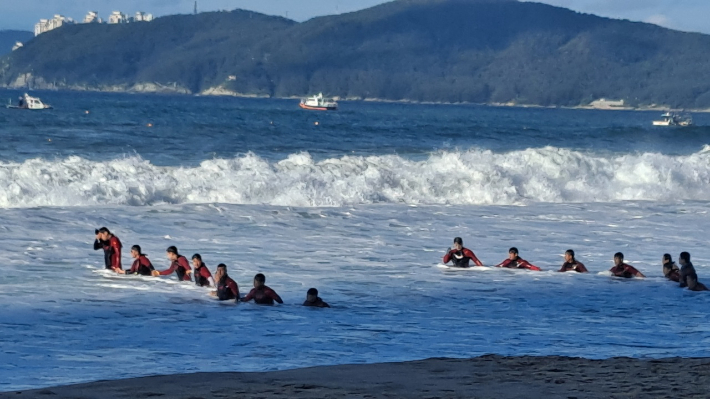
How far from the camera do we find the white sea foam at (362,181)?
97.9 feet

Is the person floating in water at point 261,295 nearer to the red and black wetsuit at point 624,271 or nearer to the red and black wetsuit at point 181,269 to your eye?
the red and black wetsuit at point 181,269

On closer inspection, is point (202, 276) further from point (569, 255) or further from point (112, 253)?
point (569, 255)

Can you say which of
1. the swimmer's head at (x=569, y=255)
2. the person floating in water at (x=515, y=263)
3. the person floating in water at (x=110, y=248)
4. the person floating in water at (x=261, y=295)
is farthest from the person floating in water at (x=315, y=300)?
the swimmer's head at (x=569, y=255)

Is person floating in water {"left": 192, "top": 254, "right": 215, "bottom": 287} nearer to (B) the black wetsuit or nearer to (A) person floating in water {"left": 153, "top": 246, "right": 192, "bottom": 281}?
(A) person floating in water {"left": 153, "top": 246, "right": 192, "bottom": 281}

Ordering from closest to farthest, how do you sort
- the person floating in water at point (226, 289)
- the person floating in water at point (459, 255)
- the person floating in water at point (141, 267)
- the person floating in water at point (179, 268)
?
the person floating in water at point (226, 289), the person floating in water at point (179, 268), the person floating in water at point (141, 267), the person floating in water at point (459, 255)

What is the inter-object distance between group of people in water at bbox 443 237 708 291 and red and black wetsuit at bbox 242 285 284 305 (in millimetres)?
4863

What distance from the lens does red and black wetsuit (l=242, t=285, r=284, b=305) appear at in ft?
53.7

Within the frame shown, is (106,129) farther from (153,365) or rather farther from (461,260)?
(153,365)

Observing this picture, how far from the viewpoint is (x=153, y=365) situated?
1236 cm

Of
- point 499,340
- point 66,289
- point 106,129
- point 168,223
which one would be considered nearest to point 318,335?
point 499,340

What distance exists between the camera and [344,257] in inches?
835

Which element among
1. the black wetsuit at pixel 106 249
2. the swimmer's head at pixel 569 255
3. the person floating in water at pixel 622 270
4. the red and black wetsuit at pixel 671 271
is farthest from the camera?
the swimmer's head at pixel 569 255

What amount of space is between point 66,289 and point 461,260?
7.28 meters

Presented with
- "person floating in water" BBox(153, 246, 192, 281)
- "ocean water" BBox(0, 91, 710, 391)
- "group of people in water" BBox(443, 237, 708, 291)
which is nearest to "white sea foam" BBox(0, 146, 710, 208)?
"ocean water" BBox(0, 91, 710, 391)
